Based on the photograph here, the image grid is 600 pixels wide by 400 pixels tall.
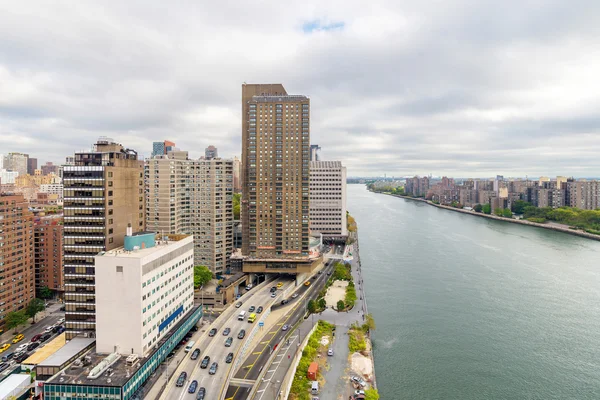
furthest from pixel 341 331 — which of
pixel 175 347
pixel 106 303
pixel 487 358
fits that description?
pixel 106 303

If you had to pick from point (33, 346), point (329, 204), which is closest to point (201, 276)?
point (33, 346)

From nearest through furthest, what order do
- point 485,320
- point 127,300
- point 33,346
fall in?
point 127,300
point 33,346
point 485,320

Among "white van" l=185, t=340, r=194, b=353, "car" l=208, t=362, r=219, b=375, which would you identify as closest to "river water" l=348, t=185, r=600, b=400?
"car" l=208, t=362, r=219, b=375

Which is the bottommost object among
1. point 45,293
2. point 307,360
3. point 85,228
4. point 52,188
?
point 307,360

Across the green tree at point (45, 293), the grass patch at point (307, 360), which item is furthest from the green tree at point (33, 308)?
the grass patch at point (307, 360)

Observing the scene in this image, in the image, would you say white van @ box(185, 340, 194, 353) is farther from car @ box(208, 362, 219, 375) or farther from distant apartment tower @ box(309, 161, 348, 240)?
distant apartment tower @ box(309, 161, 348, 240)

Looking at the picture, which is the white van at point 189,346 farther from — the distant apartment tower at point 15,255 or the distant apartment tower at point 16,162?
the distant apartment tower at point 16,162

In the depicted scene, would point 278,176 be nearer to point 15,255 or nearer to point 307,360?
point 307,360
